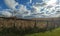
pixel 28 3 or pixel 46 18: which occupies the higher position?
pixel 28 3

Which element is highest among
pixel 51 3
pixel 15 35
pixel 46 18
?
pixel 51 3

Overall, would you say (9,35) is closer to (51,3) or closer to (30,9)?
(30,9)

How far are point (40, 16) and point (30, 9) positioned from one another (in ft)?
0.56

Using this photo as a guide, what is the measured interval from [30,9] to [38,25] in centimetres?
25

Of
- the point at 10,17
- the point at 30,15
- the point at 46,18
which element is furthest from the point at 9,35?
the point at 46,18

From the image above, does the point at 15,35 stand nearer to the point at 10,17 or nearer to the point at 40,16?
the point at 10,17

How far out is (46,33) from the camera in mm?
2355

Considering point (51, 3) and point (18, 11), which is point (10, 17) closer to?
point (18, 11)

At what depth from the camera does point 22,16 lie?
7.85 ft

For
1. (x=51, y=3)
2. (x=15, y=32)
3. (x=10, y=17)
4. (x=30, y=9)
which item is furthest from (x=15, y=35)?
(x=51, y=3)

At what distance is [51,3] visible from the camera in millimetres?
2389

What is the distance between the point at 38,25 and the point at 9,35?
1.39ft

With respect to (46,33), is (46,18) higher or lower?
higher

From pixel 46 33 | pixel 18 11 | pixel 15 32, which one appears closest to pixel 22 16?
pixel 18 11
